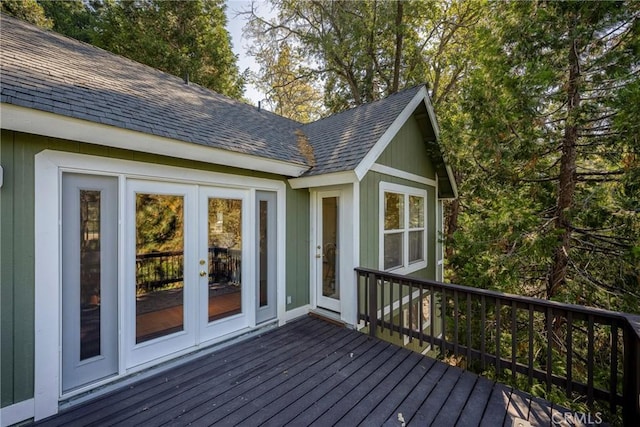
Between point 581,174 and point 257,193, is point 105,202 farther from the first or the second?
point 581,174

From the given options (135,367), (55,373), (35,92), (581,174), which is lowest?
(135,367)

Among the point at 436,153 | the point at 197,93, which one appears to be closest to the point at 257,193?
the point at 197,93

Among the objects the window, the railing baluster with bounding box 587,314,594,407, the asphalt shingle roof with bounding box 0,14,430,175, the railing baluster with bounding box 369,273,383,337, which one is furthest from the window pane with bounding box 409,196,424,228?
the railing baluster with bounding box 587,314,594,407

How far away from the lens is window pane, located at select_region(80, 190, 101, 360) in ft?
9.27

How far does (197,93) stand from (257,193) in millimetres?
2944

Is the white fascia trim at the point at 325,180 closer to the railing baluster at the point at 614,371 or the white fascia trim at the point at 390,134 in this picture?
the white fascia trim at the point at 390,134

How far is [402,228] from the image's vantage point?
227 inches

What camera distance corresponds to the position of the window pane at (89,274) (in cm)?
282

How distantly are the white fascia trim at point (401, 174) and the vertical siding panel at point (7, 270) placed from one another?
14.4ft

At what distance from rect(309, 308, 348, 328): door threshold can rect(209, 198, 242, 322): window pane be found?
145 centimetres

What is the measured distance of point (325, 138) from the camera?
5.95 m

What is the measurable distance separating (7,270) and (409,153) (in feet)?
20.1

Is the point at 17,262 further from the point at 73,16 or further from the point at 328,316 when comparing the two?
the point at 73,16

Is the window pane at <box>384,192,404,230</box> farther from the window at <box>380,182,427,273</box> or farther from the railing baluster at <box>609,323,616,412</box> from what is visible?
the railing baluster at <box>609,323,616,412</box>
